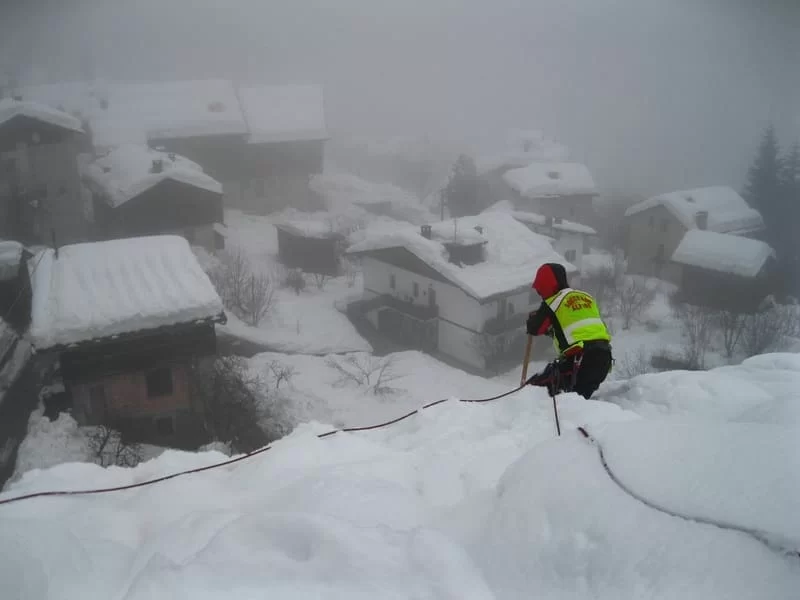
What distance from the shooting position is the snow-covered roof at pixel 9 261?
6332mm

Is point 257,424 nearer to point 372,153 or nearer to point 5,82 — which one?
point 5,82

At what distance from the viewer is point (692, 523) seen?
0.95 meters

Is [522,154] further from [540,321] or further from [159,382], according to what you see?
[540,321]

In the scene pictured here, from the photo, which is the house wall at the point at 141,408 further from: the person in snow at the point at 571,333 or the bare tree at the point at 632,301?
the bare tree at the point at 632,301

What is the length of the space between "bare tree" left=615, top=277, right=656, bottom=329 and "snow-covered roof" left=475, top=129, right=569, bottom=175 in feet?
27.6

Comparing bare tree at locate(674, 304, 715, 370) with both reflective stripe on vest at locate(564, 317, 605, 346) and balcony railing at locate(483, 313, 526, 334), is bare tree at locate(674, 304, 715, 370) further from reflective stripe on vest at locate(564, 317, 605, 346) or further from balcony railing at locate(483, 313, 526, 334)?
reflective stripe on vest at locate(564, 317, 605, 346)

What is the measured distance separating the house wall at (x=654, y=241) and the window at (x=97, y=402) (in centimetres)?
1076

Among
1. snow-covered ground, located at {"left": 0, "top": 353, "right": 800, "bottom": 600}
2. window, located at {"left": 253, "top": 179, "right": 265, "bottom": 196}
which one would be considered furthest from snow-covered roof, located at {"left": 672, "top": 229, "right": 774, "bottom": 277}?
snow-covered ground, located at {"left": 0, "top": 353, "right": 800, "bottom": 600}

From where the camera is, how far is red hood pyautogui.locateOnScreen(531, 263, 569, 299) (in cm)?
227

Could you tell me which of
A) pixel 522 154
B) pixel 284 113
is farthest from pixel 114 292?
pixel 522 154

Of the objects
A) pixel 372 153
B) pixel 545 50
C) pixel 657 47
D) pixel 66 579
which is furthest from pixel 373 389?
pixel 545 50

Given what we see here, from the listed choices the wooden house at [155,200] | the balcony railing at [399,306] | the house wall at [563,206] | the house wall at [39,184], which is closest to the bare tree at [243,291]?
the wooden house at [155,200]

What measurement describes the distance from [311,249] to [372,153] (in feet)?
49.7

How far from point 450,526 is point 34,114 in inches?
435
